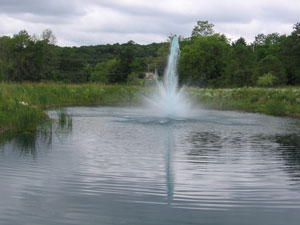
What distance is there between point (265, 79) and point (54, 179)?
2566 inches

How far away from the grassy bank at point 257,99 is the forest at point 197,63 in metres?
26.7

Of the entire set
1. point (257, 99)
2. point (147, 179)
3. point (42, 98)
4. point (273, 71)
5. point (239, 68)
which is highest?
point (239, 68)

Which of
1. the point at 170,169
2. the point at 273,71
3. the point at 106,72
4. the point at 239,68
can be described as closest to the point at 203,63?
the point at 239,68

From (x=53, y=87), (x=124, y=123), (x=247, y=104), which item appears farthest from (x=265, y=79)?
(x=124, y=123)

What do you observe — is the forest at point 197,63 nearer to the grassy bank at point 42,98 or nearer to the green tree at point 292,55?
the green tree at point 292,55

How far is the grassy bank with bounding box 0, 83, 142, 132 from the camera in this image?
17.7 m

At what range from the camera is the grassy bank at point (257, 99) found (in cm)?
3350

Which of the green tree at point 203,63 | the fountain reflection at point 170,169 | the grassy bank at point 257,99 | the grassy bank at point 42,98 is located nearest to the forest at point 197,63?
the green tree at point 203,63

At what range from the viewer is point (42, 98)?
102 ft

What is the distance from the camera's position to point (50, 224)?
690 cm

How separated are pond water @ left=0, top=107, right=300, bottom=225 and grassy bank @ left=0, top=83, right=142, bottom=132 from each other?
1725mm

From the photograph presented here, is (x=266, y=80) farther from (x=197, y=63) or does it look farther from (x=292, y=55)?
(x=197, y=63)

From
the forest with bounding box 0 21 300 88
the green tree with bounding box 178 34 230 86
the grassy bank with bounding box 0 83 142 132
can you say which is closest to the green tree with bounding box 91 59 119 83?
the forest with bounding box 0 21 300 88

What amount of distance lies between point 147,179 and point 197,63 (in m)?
84.9
